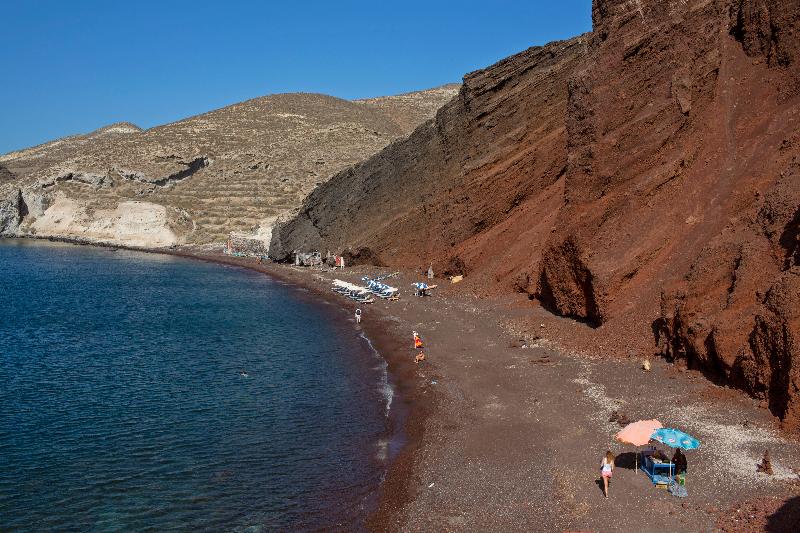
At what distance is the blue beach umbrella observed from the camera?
14.0 metres

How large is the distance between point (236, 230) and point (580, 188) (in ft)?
226

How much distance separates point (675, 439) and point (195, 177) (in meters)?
101

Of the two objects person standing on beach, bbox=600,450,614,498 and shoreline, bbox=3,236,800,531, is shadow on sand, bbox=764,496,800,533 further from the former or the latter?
person standing on beach, bbox=600,450,614,498

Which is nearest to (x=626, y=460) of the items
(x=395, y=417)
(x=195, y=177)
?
(x=395, y=417)

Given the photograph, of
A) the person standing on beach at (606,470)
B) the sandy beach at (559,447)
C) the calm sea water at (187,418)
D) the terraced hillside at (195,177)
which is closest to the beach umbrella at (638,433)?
the person standing on beach at (606,470)

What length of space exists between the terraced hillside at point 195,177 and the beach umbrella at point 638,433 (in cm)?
7597

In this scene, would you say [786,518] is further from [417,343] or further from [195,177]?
[195,177]

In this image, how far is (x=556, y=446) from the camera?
56.1ft

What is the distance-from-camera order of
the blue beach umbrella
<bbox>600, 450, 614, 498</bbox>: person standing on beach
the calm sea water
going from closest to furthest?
the blue beach umbrella, <bbox>600, 450, 614, 498</bbox>: person standing on beach, the calm sea water

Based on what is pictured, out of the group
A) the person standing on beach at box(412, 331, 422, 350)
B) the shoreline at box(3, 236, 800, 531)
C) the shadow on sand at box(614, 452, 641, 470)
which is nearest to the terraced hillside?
the person standing on beach at box(412, 331, 422, 350)

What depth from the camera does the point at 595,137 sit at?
93.6ft

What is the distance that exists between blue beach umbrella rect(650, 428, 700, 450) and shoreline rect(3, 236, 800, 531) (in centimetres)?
82

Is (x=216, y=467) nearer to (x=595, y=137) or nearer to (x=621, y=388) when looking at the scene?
(x=621, y=388)

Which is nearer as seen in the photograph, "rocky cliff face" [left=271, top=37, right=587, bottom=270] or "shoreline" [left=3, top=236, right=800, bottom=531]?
"shoreline" [left=3, top=236, right=800, bottom=531]
